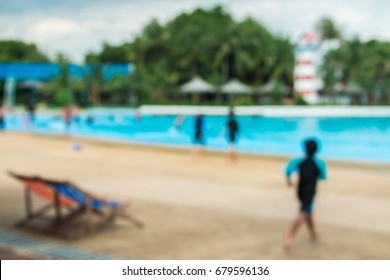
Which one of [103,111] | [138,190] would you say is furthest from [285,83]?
[138,190]

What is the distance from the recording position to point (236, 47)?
51.2 metres

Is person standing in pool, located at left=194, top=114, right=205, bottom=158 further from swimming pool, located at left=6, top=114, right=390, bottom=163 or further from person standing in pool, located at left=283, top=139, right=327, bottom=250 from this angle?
person standing in pool, located at left=283, top=139, right=327, bottom=250

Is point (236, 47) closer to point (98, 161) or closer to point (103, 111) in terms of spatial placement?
point (103, 111)

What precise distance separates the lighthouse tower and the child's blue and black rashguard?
39996 mm

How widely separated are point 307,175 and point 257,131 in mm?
24153

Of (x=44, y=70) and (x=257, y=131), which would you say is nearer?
(x=257, y=131)

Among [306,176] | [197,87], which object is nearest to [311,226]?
[306,176]

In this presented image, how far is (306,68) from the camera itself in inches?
1854

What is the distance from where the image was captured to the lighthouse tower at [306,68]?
46.7 metres

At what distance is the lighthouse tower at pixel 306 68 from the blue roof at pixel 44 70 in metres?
13.1

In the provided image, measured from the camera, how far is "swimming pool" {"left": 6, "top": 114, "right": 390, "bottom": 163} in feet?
70.4

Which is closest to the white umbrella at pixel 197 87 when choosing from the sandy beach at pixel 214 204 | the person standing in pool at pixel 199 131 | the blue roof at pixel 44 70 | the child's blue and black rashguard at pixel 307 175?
the blue roof at pixel 44 70

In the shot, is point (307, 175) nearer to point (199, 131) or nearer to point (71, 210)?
point (71, 210)

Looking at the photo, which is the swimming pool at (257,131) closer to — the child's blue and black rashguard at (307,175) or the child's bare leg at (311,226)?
the child's bare leg at (311,226)
